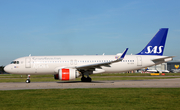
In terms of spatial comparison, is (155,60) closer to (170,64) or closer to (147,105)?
(147,105)

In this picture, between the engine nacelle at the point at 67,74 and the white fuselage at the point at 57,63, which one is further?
the white fuselage at the point at 57,63

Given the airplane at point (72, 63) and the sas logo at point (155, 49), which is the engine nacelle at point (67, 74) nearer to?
the airplane at point (72, 63)

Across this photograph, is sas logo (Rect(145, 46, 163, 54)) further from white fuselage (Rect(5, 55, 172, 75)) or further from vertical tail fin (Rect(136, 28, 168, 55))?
white fuselage (Rect(5, 55, 172, 75))

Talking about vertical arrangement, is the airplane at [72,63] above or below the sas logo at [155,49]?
below

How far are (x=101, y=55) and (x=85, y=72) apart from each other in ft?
14.6

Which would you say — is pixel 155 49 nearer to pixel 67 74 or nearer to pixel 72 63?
pixel 72 63

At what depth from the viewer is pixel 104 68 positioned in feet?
95.8

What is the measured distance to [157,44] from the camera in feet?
103

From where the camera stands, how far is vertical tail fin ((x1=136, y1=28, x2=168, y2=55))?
104 ft

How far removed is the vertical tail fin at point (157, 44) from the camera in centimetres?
3155

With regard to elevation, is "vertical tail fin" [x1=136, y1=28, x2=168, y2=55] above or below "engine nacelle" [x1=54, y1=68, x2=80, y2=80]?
above

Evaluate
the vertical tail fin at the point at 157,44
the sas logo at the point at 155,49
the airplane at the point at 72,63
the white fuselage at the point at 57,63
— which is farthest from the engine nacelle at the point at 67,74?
the sas logo at the point at 155,49

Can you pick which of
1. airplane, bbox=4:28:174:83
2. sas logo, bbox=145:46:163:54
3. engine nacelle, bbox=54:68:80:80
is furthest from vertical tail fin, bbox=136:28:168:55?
engine nacelle, bbox=54:68:80:80

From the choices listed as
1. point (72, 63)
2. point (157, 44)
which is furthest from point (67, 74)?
point (157, 44)
